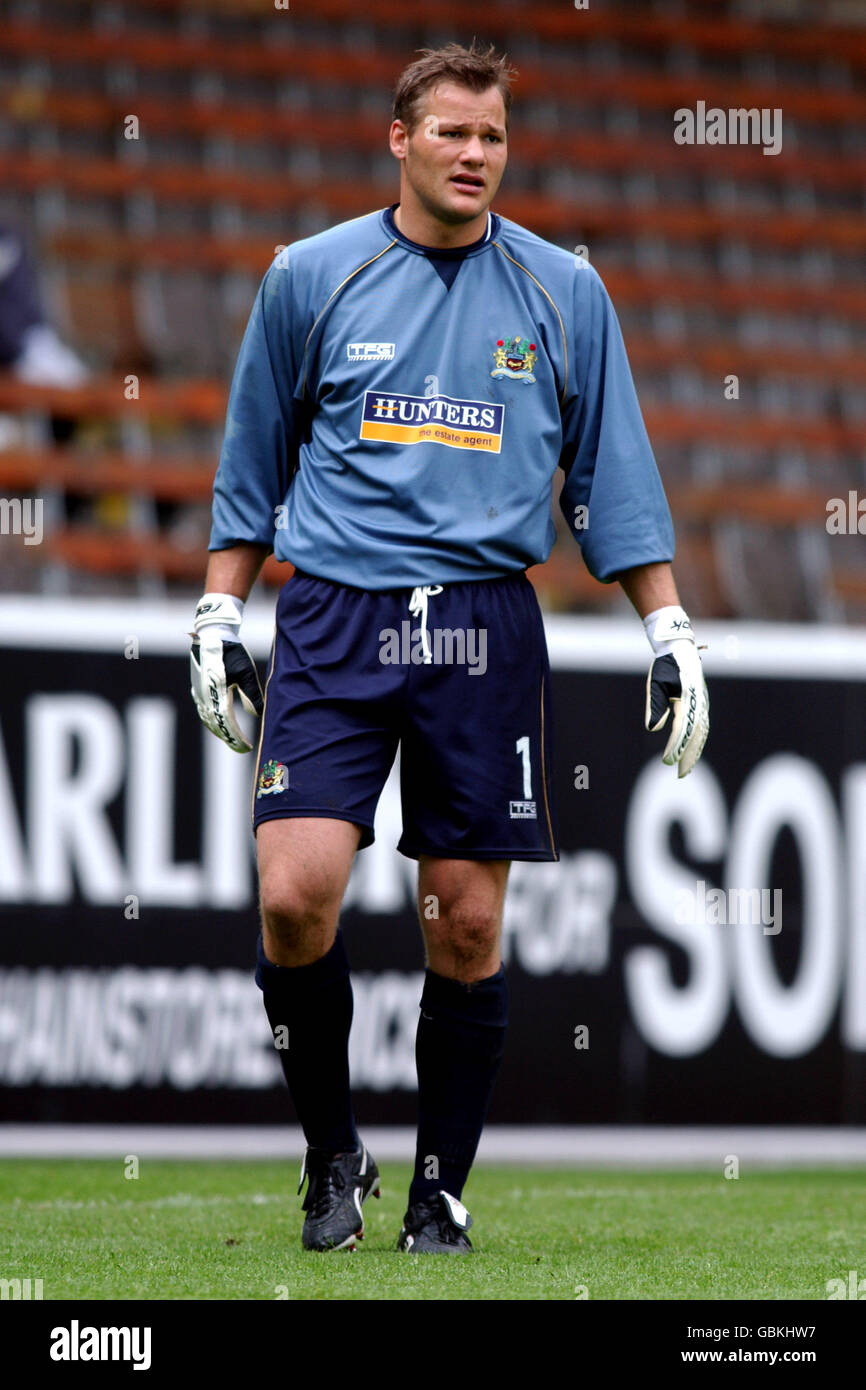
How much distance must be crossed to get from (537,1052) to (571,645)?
1.12 meters

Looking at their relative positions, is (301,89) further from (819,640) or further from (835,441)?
(819,640)

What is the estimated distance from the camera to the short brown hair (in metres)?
3.02

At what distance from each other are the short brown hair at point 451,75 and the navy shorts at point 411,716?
2.45 ft

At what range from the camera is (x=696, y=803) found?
5.48m

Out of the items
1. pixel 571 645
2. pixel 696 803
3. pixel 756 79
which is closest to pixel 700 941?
pixel 696 803

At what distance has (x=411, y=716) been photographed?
3006mm

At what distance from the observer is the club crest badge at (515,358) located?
3.08 meters

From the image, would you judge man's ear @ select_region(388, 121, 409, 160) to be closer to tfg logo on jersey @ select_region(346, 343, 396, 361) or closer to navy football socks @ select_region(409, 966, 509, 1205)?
tfg logo on jersey @ select_region(346, 343, 396, 361)
